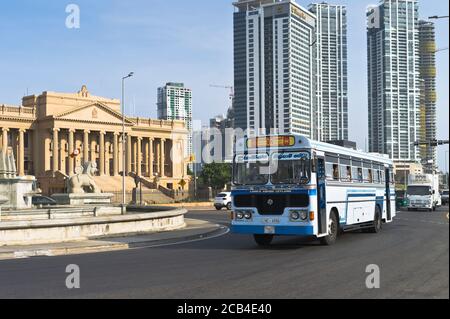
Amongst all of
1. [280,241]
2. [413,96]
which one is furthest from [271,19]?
[280,241]

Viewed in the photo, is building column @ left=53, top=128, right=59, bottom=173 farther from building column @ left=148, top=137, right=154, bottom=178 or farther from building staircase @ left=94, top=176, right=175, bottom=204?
building column @ left=148, top=137, right=154, bottom=178

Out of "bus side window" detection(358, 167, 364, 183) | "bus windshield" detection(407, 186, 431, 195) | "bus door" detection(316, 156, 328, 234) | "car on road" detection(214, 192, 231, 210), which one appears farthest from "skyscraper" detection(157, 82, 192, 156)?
"bus door" detection(316, 156, 328, 234)

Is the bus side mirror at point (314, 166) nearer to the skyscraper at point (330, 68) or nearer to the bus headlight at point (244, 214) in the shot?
the bus headlight at point (244, 214)

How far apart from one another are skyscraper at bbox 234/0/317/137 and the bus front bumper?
1941cm

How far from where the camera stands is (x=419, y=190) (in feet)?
150

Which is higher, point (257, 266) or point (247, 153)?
point (247, 153)

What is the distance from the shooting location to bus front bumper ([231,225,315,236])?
15.3 meters

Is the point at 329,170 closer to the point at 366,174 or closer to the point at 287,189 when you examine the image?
the point at 287,189

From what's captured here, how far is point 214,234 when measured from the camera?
22.8 meters

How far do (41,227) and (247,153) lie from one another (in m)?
7.30

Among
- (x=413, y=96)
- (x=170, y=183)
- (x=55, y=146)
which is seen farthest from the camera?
(x=170, y=183)

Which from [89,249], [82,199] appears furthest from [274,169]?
[82,199]

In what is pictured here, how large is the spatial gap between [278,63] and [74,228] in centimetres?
2264
